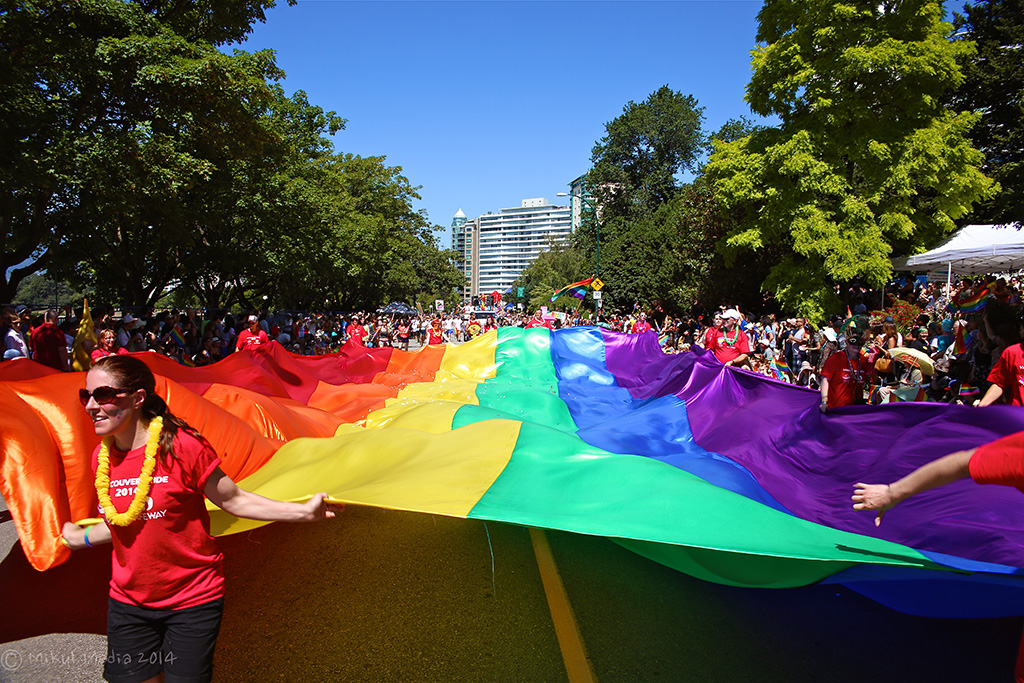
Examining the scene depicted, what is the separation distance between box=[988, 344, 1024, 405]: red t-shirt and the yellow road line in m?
3.62

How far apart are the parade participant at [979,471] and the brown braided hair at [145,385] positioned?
2712mm

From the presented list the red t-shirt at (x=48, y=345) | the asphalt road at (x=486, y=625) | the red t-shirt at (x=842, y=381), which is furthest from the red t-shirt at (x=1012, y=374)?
the red t-shirt at (x=48, y=345)

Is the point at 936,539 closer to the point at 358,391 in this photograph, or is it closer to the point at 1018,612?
the point at 1018,612

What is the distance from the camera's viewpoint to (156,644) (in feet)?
7.91

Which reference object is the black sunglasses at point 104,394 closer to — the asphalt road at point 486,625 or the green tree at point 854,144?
the asphalt road at point 486,625

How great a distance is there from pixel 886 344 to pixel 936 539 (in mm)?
6918

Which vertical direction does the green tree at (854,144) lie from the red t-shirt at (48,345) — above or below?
above

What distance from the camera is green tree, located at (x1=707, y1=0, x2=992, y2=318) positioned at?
18672 mm

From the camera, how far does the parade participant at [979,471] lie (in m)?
2.30

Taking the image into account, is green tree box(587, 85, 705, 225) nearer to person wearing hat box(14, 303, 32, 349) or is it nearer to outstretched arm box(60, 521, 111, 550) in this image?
person wearing hat box(14, 303, 32, 349)

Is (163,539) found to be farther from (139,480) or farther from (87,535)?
(87,535)

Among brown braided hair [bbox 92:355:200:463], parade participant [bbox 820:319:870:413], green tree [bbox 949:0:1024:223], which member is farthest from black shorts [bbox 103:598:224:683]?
green tree [bbox 949:0:1024:223]

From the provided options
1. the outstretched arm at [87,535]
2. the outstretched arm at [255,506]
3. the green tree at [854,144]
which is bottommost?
the outstretched arm at [87,535]

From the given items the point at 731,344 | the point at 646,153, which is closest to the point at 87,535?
the point at 731,344
